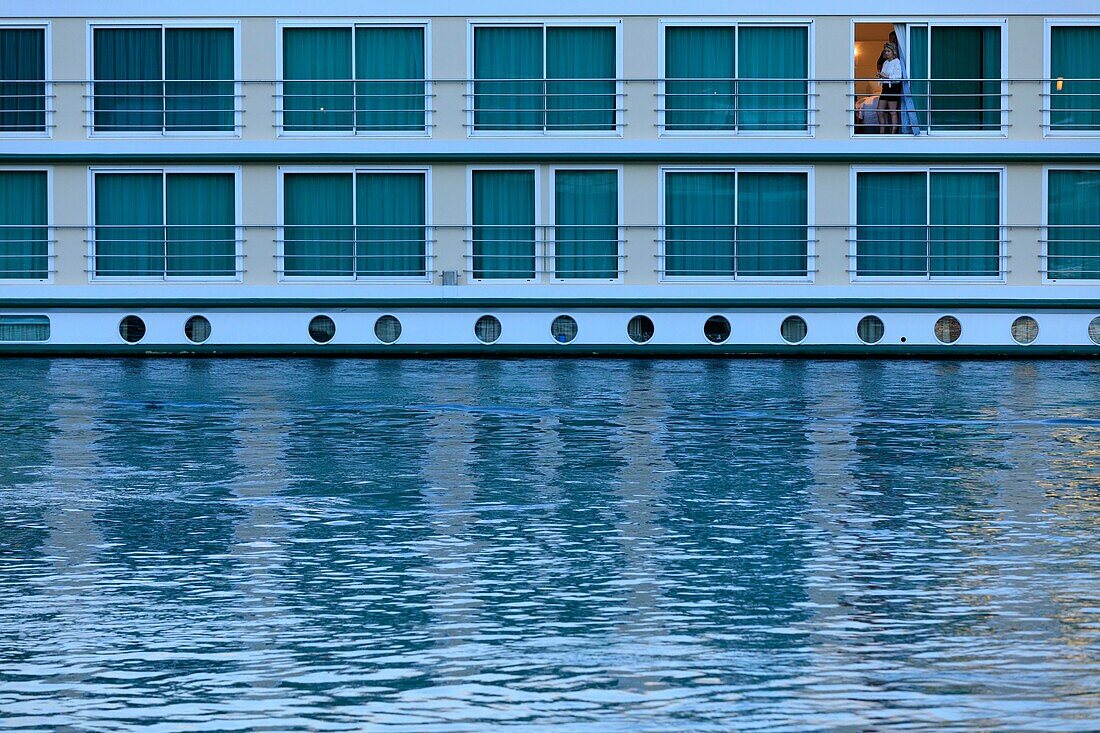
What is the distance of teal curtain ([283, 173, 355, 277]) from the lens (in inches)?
1077

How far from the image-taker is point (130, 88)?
27.5 metres

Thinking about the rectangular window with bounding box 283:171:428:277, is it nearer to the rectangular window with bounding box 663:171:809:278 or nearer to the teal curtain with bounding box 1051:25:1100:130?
the rectangular window with bounding box 663:171:809:278

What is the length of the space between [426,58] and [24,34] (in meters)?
5.93

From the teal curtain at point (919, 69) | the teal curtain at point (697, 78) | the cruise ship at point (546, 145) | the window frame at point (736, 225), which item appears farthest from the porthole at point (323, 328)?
the teal curtain at point (919, 69)

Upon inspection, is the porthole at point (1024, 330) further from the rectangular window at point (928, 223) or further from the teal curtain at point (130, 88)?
the teal curtain at point (130, 88)

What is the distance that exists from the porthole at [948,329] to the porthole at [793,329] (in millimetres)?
1840

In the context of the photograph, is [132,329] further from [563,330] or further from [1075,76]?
[1075,76]

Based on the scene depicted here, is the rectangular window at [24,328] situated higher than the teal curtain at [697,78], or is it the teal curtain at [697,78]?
the teal curtain at [697,78]

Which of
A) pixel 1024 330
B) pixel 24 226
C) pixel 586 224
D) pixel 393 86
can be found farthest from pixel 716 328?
pixel 24 226

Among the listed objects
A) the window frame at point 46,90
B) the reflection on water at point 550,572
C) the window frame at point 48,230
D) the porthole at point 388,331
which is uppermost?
the window frame at point 46,90

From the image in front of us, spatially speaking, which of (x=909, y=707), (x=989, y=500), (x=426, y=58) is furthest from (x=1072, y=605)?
(x=426, y=58)

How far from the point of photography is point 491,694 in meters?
5.37

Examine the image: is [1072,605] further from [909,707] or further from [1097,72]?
[1097,72]

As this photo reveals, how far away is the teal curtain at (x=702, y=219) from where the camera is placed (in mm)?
27297
